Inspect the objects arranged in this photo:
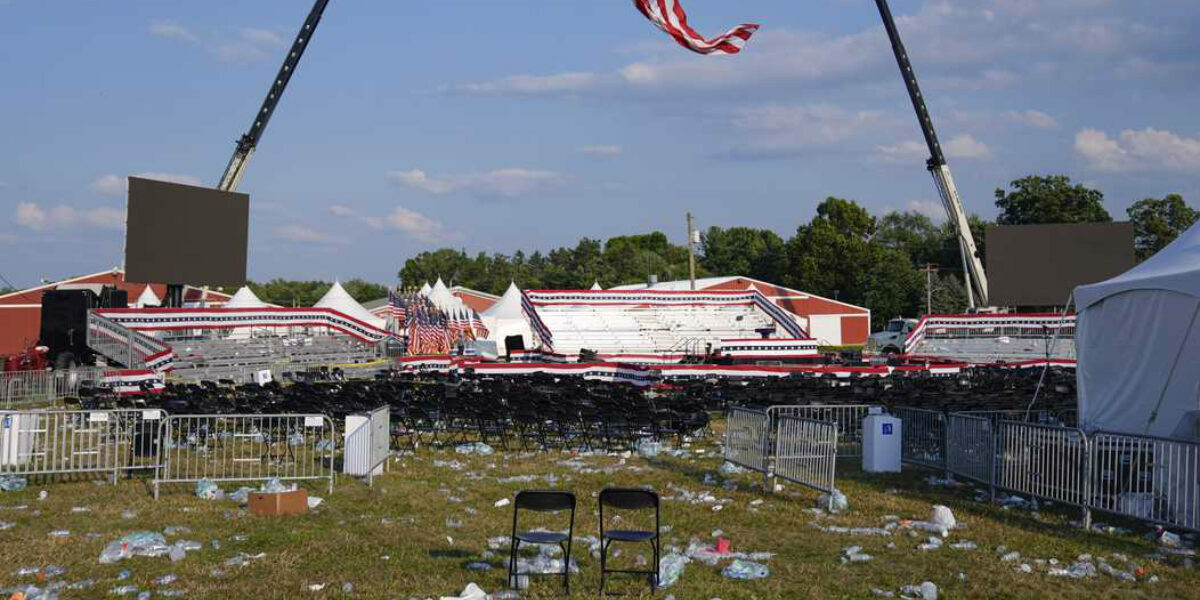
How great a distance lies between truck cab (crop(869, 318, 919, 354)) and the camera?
48.6m

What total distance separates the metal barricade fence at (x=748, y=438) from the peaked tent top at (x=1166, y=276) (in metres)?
5.01

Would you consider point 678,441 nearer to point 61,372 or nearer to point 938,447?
point 938,447

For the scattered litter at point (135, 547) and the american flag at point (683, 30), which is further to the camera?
the american flag at point (683, 30)

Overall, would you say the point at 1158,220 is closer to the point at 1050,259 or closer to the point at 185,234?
the point at 1050,259

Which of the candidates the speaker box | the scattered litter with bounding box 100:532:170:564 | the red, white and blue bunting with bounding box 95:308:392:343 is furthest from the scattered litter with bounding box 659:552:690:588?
the speaker box

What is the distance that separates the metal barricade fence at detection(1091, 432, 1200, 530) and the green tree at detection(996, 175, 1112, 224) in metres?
67.1

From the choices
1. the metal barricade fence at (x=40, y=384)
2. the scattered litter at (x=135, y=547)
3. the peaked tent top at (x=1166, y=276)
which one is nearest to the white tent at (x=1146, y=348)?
the peaked tent top at (x=1166, y=276)

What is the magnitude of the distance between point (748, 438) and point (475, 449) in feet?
17.2

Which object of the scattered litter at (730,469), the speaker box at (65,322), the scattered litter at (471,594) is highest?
the speaker box at (65,322)

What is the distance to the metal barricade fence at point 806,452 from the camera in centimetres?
1097

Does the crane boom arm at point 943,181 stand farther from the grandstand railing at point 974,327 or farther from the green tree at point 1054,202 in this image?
the green tree at point 1054,202

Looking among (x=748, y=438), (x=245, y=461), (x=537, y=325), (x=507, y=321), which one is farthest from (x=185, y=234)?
(x=748, y=438)

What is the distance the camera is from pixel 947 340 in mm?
45062

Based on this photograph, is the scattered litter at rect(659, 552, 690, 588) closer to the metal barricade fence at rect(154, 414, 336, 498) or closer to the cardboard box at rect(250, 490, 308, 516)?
the cardboard box at rect(250, 490, 308, 516)
